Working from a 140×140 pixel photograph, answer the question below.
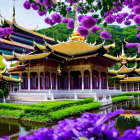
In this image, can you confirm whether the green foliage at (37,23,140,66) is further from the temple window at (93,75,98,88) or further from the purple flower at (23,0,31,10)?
the purple flower at (23,0,31,10)

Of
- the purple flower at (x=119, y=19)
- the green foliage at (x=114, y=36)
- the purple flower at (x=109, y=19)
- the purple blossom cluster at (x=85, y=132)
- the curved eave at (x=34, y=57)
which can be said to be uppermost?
the green foliage at (x=114, y=36)

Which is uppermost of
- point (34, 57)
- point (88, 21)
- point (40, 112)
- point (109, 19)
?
point (34, 57)

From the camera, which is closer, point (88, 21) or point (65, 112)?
point (88, 21)

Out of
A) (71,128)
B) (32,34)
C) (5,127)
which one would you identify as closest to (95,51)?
(5,127)

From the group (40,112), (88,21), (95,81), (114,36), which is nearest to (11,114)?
(40,112)

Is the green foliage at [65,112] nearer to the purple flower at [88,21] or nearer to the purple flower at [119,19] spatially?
the purple flower at [119,19]

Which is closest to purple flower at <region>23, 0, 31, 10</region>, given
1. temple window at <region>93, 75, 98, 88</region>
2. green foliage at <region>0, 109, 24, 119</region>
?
green foliage at <region>0, 109, 24, 119</region>

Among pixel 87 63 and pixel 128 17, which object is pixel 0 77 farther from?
pixel 128 17

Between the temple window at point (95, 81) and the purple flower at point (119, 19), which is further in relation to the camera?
the temple window at point (95, 81)

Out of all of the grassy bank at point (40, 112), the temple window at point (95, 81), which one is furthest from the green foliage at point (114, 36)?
the grassy bank at point (40, 112)

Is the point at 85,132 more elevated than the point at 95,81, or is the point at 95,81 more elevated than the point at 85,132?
the point at 95,81

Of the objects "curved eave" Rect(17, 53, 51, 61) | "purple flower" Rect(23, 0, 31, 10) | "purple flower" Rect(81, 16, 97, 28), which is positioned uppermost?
"curved eave" Rect(17, 53, 51, 61)

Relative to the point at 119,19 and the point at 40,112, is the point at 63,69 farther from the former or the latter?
the point at 119,19

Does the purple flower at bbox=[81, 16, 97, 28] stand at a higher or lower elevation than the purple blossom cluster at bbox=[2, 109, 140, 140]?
higher
